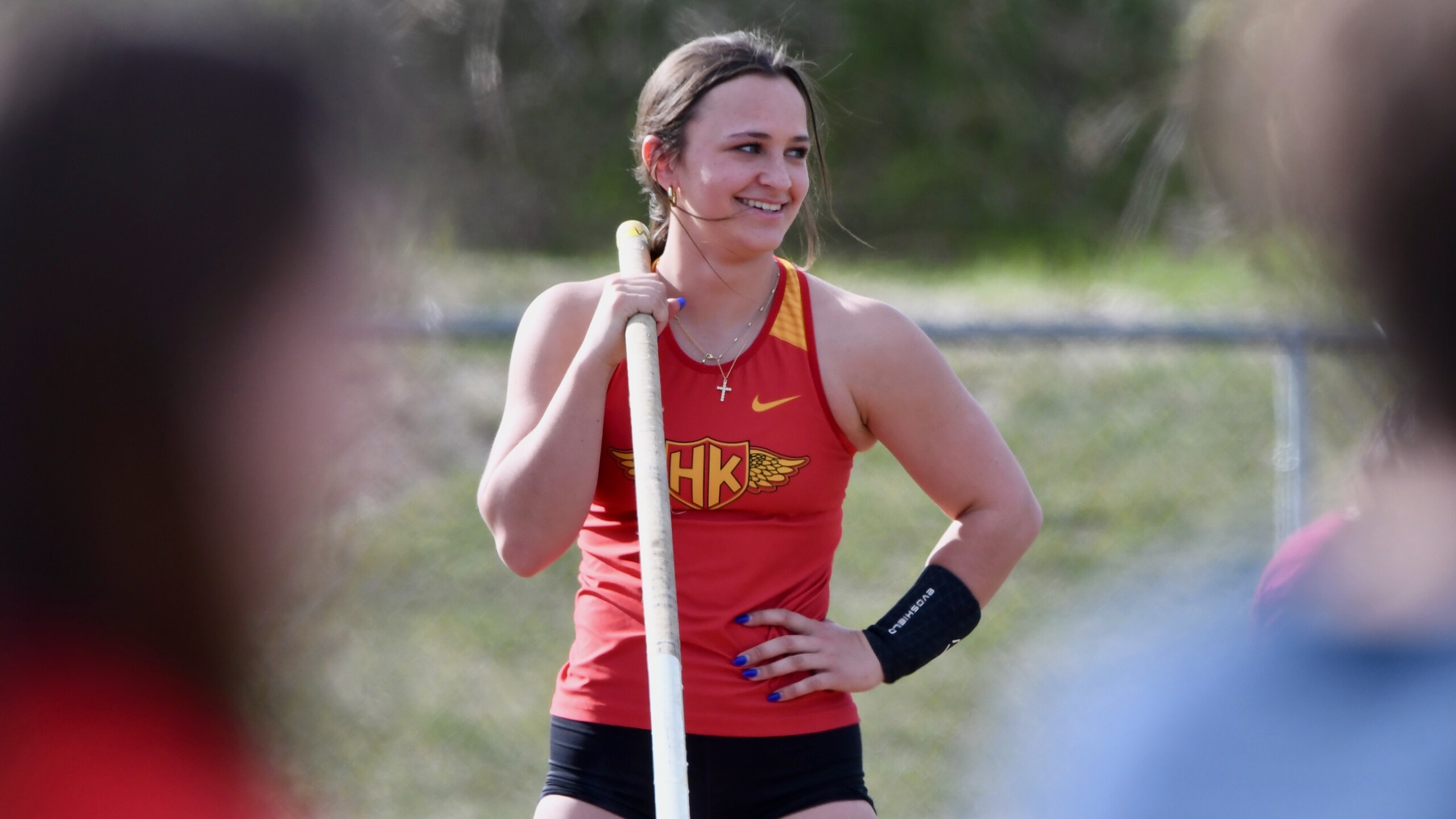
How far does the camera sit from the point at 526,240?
11250 mm

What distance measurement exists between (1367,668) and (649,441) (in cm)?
166

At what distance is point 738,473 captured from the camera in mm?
2572

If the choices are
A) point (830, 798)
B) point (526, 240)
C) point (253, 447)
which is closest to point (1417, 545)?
point (253, 447)

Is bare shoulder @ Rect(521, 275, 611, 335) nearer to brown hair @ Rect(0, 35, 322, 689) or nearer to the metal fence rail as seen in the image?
the metal fence rail

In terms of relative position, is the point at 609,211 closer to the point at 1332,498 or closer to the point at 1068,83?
the point at 1068,83

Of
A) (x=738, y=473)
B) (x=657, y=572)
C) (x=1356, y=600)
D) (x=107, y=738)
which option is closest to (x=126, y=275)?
(x=107, y=738)

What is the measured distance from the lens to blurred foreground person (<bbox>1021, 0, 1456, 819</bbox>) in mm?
669

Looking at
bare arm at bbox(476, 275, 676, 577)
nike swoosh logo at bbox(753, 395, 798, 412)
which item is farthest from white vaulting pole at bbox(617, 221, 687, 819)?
nike swoosh logo at bbox(753, 395, 798, 412)

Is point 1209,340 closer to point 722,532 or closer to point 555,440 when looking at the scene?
point 722,532

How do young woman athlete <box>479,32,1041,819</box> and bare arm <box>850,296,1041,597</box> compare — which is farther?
bare arm <box>850,296,1041,597</box>

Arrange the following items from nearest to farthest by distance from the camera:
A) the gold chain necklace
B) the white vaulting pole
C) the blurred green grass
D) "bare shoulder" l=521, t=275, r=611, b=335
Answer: the white vaulting pole < the gold chain necklace < "bare shoulder" l=521, t=275, r=611, b=335 < the blurred green grass

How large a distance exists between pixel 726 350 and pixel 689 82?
1.80 feet

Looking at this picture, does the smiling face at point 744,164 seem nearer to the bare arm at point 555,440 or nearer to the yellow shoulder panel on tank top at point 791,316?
the yellow shoulder panel on tank top at point 791,316

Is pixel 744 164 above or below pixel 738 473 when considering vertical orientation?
above
